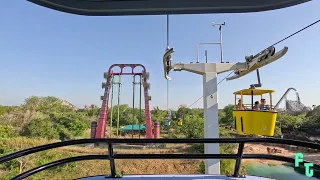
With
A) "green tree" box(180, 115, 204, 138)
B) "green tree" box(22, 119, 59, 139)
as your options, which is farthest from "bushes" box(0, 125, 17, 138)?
"green tree" box(180, 115, 204, 138)

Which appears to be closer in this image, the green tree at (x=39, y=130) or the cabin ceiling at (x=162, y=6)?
the cabin ceiling at (x=162, y=6)

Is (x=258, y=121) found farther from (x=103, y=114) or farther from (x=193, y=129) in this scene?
(x=193, y=129)

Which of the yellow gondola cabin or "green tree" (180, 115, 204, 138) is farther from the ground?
the yellow gondola cabin

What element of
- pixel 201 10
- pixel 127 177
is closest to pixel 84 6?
pixel 201 10

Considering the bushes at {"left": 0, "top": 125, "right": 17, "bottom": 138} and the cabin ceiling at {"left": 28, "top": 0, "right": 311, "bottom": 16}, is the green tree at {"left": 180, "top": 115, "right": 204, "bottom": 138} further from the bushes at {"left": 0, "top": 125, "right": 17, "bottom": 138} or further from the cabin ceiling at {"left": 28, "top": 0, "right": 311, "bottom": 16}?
the cabin ceiling at {"left": 28, "top": 0, "right": 311, "bottom": 16}

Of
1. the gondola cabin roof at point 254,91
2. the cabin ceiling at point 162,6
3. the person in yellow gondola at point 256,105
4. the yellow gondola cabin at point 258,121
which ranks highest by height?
the cabin ceiling at point 162,6

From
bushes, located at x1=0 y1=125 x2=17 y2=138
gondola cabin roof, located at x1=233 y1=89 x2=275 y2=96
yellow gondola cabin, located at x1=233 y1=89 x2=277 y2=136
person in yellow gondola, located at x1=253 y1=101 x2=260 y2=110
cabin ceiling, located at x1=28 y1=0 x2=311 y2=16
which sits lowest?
bushes, located at x1=0 y1=125 x2=17 y2=138

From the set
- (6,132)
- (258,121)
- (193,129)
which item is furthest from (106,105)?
(6,132)

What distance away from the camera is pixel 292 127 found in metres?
10.3

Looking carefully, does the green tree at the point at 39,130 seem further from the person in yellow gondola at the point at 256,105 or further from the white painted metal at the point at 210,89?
the person in yellow gondola at the point at 256,105

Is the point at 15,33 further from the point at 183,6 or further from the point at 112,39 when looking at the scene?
the point at 183,6

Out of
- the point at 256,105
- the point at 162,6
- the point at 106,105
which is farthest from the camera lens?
the point at 106,105

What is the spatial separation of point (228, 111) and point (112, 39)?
730 cm

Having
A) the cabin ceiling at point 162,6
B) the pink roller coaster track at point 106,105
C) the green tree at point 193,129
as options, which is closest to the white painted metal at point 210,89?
the cabin ceiling at point 162,6
